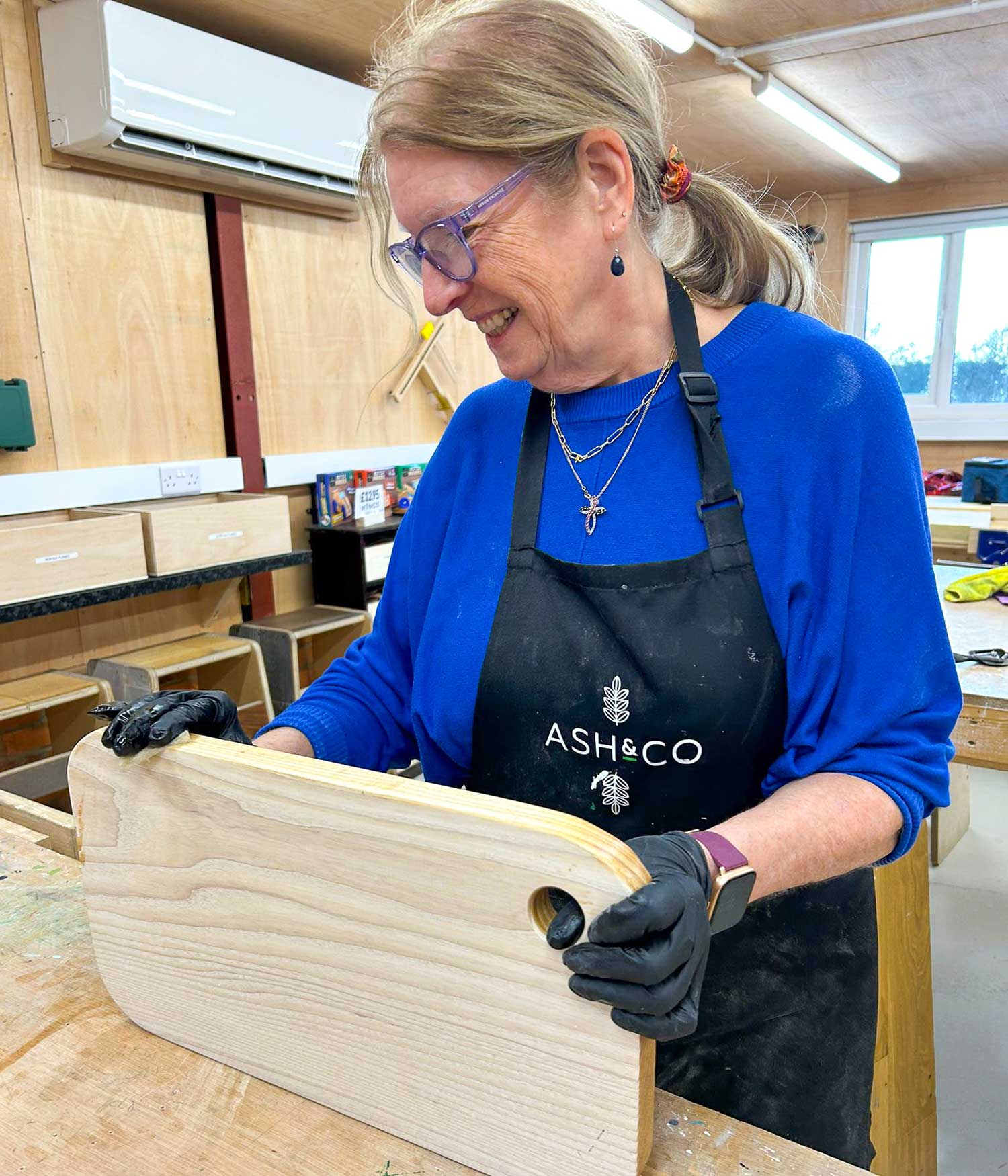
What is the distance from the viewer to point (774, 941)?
105cm

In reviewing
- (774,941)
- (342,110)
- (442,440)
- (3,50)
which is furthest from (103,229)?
(774,941)

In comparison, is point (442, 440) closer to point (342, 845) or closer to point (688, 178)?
point (688, 178)

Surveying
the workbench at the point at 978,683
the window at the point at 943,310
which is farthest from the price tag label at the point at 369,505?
the window at the point at 943,310

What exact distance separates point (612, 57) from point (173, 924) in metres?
1.05

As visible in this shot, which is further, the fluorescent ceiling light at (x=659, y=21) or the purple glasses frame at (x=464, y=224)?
the fluorescent ceiling light at (x=659, y=21)

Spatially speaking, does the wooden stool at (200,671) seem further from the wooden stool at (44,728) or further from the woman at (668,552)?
the woman at (668,552)

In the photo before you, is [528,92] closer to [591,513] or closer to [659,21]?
[591,513]

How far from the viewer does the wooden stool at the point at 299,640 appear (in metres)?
3.64

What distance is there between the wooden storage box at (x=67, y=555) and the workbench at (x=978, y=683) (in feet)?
7.87

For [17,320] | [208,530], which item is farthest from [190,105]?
[208,530]

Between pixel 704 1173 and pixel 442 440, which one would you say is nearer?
pixel 704 1173

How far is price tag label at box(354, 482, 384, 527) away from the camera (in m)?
4.08

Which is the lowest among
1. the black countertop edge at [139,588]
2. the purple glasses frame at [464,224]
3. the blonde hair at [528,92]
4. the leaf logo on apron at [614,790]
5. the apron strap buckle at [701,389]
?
the black countertop edge at [139,588]

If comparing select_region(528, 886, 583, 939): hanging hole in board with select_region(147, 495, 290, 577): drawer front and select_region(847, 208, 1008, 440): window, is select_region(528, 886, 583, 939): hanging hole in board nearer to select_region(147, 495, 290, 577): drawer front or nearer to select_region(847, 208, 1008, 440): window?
select_region(147, 495, 290, 577): drawer front
